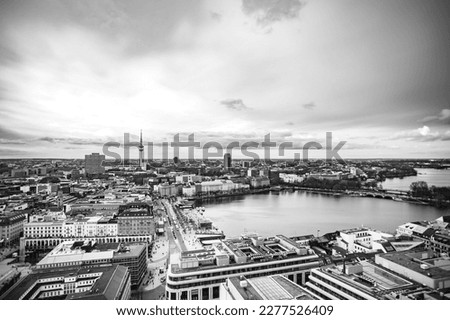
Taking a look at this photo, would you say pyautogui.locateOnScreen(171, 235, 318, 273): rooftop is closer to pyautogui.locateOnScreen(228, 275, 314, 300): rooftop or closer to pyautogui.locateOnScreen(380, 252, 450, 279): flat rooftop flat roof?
pyautogui.locateOnScreen(228, 275, 314, 300): rooftop

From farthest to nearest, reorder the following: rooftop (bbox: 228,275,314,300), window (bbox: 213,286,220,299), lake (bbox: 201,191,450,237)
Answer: lake (bbox: 201,191,450,237) < window (bbox: 213,286,220,299) < rooftop (bbox: 228,275,314,300)

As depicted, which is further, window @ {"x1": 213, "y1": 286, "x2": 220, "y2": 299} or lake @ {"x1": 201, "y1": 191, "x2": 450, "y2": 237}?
lake @ {"x1": 201, "y1": 191, "x2": 450, "y2": 237}

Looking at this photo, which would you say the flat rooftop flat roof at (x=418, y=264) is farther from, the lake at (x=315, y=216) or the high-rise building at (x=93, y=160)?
the high-rise building at (x=93, y=160)

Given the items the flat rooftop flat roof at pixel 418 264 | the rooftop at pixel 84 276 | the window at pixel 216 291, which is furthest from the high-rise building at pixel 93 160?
the flat rooftop flat roof at pixel 418 264

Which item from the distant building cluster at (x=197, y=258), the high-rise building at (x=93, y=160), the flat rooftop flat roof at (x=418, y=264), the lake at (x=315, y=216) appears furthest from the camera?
the lake at (x=315, y=216)

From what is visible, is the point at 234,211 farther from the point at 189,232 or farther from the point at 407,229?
the point at 407,229

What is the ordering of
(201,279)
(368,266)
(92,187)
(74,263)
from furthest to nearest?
(92,187) < (74,263) < (201,279) < (368,266)

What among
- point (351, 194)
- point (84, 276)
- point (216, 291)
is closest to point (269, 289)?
point (216, 291)

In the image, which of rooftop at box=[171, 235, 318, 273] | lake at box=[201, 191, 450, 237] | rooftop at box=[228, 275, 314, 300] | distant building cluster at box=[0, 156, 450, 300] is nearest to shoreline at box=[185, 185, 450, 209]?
lake at box=[201, 191, 450, 237]

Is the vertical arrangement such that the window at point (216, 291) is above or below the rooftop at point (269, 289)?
below

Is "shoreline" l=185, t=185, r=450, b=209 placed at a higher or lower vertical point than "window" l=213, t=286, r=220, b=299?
lower

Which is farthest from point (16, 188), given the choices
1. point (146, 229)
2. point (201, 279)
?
point (201, 279)
